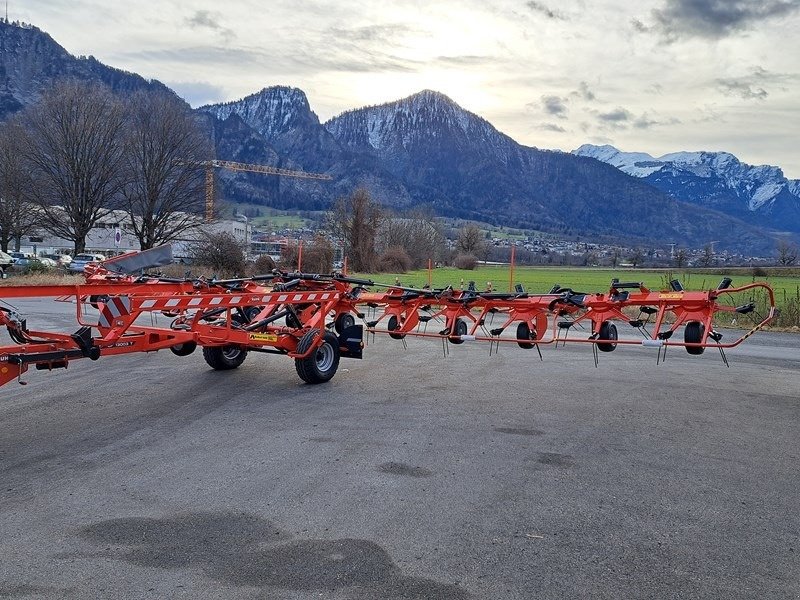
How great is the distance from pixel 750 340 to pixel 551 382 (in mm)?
10120

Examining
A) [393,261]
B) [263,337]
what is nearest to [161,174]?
[393,261]

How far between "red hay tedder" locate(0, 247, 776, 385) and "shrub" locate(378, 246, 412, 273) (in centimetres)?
5010

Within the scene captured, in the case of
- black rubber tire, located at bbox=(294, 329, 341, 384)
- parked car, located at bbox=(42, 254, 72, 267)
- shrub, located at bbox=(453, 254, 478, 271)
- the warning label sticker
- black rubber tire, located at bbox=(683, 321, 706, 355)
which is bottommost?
parked car, located at bbox=(42, 254, 72, 267)

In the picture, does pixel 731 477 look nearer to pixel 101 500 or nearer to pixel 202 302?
pixel 101 500

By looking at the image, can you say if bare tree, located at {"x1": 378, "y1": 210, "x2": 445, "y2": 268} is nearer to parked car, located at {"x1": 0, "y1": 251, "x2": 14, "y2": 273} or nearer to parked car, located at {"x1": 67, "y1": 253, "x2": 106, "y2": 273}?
parked car, located at {"x1": 67, "y1": 253, "x2": 106, "y2": 273}

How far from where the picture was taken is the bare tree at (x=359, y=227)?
62375 mm

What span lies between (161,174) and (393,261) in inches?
823

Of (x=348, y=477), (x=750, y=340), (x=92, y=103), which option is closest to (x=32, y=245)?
(x=92, y=103)

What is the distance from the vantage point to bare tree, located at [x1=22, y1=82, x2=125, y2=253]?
48312 millimetres

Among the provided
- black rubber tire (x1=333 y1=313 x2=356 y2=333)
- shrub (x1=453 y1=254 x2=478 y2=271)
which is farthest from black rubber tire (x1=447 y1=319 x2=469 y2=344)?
shrub (x1=453 y1=254 x2=478 y2=271)

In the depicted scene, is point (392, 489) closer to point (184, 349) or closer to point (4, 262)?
point (184, 349)

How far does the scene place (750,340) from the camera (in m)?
19.0

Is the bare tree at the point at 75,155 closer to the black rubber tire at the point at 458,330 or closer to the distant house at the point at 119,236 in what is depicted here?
the distant house at the point at 119,236

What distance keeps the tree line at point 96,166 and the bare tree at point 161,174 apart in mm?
67
